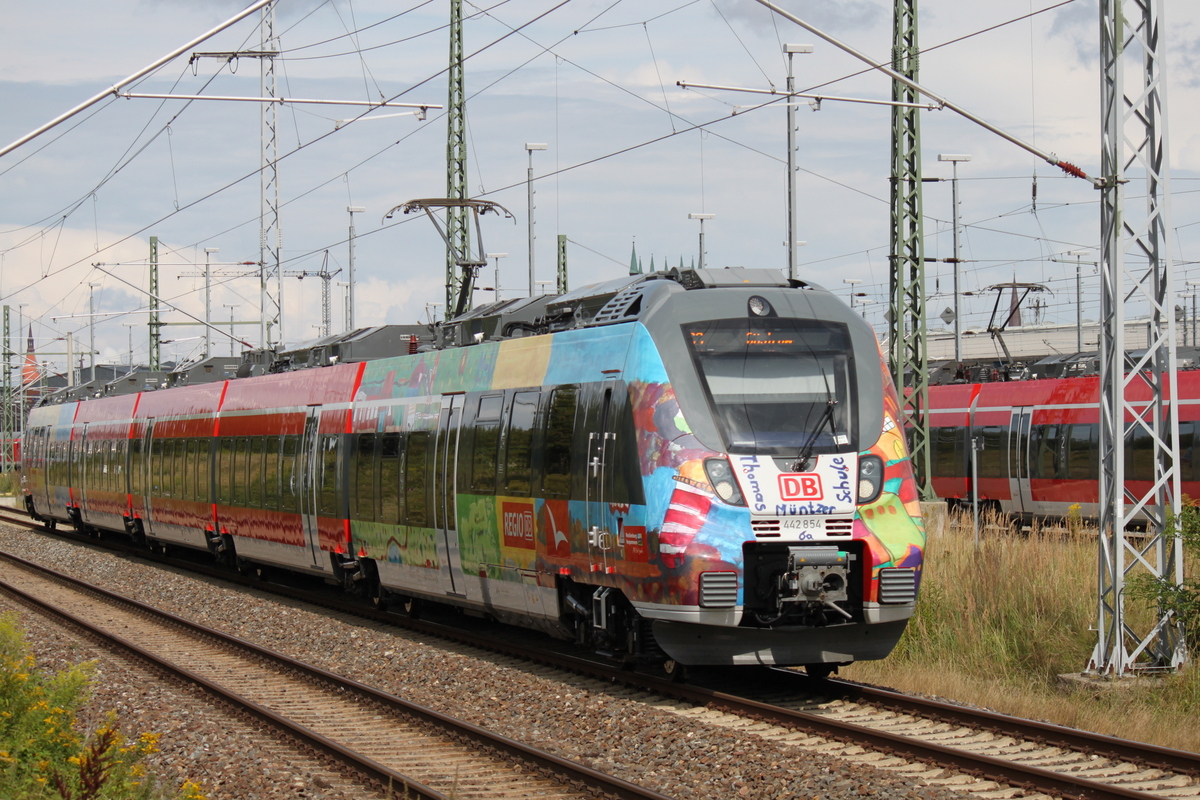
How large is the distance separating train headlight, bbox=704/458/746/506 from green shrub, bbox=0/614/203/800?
14.7 ft

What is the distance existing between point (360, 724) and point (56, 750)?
3096 mm

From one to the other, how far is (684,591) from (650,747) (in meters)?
1.34

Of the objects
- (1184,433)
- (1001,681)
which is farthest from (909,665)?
(1184,433)

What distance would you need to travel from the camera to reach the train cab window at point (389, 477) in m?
16.4

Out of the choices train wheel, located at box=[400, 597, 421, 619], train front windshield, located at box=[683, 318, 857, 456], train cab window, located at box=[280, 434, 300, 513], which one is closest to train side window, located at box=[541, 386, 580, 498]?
train front windshield, located at box=[683, 318, 857, 456]

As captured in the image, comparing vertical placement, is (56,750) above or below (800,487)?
below

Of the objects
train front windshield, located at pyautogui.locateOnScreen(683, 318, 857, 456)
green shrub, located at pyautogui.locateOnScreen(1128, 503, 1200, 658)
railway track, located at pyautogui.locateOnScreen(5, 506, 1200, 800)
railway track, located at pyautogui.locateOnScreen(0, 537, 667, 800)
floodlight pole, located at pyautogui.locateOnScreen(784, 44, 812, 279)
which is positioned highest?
floodlight pole, located at pyautogui.locateOnScreen(784, 44, 812, 279)

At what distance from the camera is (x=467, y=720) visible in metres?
11.1

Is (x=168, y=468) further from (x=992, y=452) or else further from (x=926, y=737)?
(x=926, y=737)

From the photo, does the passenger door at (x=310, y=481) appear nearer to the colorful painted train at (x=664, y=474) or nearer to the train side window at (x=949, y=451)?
the colorful painted train at (x=664, y=474)

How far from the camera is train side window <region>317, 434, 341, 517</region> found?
18.6 meters

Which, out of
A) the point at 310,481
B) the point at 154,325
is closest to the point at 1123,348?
the point at 310,481

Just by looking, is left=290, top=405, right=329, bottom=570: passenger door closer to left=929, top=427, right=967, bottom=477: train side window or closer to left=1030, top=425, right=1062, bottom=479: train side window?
left=1030, top=425, right=1062, bottom=479: train side window

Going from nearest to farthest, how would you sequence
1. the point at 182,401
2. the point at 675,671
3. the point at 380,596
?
the point at 675,671 < the point at 380,596 < the point at 182,401
